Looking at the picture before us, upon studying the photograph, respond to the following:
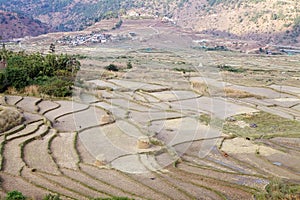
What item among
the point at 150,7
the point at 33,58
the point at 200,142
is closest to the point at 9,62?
the point at 33,58

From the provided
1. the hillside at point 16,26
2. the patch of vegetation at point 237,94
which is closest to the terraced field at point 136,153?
the patch of vegetation at point 237,94

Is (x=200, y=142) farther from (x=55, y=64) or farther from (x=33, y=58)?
(x=33, y=58)

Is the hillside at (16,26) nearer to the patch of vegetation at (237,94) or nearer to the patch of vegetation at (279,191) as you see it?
the patch of vegetation at (237,94)

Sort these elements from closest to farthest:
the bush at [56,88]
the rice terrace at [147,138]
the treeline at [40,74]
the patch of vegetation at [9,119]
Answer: the rice terrace at [147,138]
the patch of vegetation at [9,119]
the bush at [56,88]
the treeline at [40,74]

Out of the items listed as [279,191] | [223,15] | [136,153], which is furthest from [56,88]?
[223,15]

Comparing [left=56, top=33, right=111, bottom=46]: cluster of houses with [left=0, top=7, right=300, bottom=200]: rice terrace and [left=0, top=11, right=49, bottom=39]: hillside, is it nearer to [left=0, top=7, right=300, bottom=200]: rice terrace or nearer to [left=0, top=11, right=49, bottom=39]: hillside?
[left=0, top=11, right=49, bottom=39]: hillside

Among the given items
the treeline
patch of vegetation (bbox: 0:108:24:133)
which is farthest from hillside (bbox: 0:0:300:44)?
patch of vegetation (bbox: 0:108:24:133)
